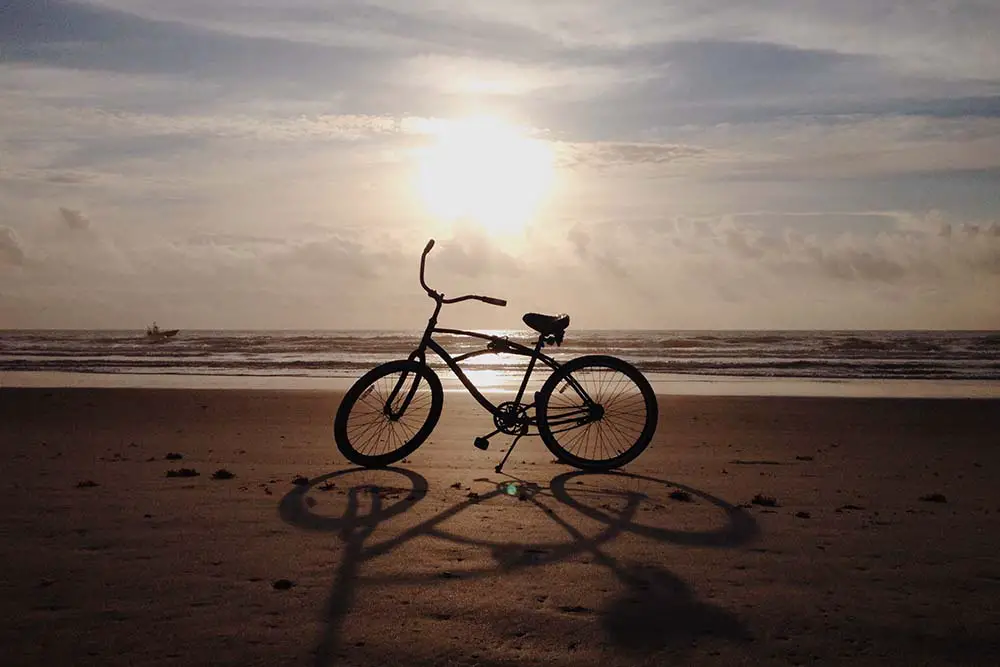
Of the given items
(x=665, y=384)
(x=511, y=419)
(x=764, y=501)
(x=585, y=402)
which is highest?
(x=585, y=402)

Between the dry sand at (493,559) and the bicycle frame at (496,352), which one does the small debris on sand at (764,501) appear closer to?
the dry sand at (493,559)

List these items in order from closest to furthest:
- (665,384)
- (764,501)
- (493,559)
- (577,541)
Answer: (493,559) < (577,541) < (764,501) < (665,384)

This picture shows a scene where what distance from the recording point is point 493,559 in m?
4.30

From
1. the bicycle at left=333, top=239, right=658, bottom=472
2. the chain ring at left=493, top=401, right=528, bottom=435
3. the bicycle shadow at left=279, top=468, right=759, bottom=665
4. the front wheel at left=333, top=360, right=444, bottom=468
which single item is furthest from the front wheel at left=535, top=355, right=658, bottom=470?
the front wheel at left=333, top=360, right=444, bottom=468

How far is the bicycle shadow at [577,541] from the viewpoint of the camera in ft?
11.0

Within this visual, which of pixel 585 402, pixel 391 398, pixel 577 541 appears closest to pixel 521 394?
pixel 585 402

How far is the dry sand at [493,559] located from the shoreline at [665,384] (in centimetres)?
1024

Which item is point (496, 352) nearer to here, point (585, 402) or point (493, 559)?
point (585, 402)

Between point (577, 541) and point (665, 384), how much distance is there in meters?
16.6

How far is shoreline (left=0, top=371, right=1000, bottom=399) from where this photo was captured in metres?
18.5

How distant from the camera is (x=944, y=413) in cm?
1283

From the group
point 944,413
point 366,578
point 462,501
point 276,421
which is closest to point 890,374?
point 944,413

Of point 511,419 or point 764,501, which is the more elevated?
point 511,419

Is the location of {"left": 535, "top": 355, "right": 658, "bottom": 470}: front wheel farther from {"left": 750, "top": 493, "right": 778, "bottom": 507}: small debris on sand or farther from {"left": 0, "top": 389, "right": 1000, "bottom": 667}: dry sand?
{"left": 750, "top": 493, "right": 778, "bottom": 507}: small debris on sand
